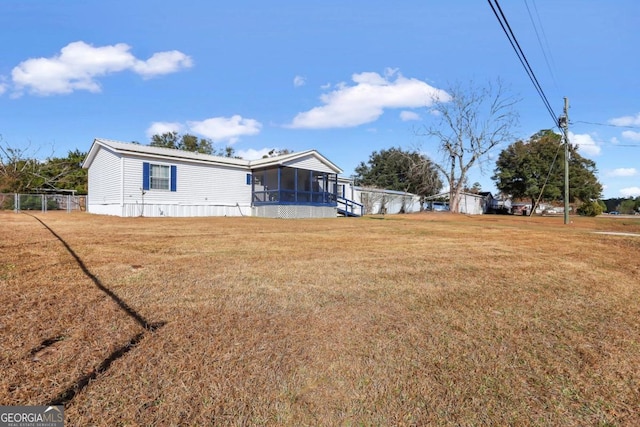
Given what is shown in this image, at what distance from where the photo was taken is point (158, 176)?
15.8 meters

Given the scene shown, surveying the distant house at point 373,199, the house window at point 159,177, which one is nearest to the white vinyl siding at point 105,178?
the house window at point 159,177

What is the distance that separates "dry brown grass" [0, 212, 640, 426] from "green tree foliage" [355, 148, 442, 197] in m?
35.7

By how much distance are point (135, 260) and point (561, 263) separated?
714cm

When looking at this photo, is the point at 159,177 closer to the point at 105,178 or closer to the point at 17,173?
the point at 105,178

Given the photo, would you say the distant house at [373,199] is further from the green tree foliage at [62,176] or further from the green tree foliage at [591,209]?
the green tree foliage at [62,176]

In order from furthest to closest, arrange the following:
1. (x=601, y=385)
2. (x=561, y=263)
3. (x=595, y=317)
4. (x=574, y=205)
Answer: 1. (x=574, y=205)
2. (x=561, y=263)
3. (x=595, y=317)
4. (x=601, y=385)

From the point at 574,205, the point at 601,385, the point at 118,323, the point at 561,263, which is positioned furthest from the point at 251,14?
the point at 574,205

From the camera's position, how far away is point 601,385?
1.90 m

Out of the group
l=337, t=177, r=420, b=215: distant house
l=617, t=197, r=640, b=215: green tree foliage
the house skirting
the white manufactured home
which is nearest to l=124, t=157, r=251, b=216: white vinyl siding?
the white manufactured home

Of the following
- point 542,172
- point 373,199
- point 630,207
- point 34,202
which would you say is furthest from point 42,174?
point 630,207

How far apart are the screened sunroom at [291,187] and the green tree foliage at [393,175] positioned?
19.2 metres

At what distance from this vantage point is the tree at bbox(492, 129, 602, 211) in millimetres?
35500

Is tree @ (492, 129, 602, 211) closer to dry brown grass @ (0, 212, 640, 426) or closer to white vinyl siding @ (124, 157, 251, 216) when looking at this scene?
white vinyl siding @ (124, 157, 251, 216)

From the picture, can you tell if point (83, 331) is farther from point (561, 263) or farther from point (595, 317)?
point (561, 263)
